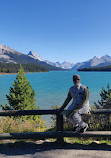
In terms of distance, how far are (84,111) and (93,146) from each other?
132 centimetres

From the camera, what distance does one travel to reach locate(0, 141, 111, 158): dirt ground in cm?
448

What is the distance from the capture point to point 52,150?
4.79 m

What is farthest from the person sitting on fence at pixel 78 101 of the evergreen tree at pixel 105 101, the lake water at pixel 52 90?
the lake water at pixel 52 90

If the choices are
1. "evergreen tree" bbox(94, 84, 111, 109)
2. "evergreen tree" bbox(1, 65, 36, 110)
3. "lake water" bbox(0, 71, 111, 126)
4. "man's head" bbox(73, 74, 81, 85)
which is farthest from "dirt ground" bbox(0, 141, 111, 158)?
"lake water" bbox(0, 71, 111, 126)

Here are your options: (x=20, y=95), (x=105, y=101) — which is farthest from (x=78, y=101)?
(x=20, y=95)

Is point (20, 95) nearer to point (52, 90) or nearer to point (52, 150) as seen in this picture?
point (52, 150)

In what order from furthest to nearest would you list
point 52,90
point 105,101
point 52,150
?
1. point 52,90
2. point 105,101
3. point 52,150

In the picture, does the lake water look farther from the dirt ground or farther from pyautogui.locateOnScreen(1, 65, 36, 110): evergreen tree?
the dirt ground

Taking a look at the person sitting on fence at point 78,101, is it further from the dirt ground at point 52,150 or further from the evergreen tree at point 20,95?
the evergreen tree at point 20,95

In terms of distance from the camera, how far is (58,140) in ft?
16.9

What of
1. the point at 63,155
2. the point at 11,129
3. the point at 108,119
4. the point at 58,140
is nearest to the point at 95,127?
the point at 108,119

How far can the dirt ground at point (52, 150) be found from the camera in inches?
176

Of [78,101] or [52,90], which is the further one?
[52,90]

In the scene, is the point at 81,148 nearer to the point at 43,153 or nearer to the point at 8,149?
the point at 43,153
